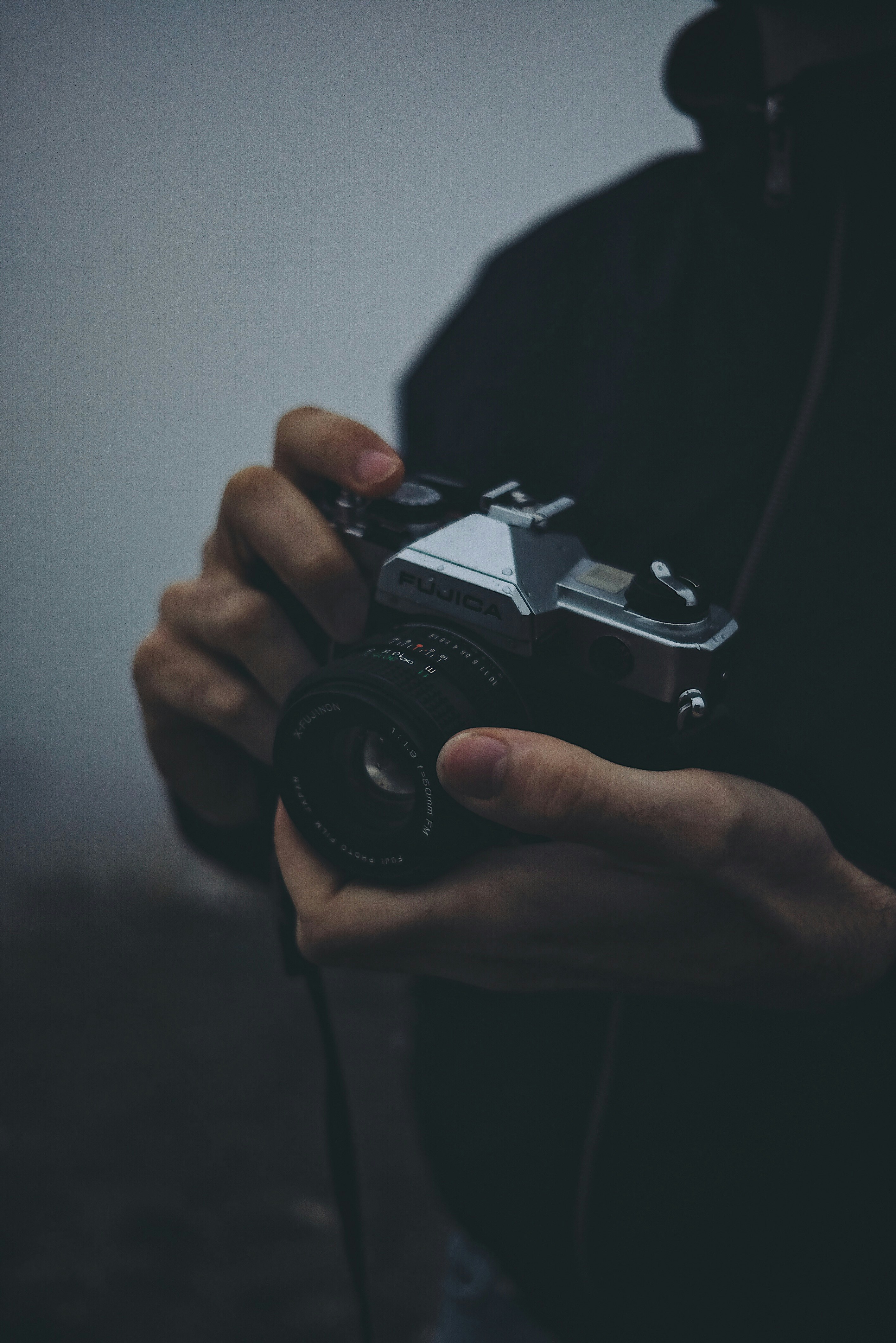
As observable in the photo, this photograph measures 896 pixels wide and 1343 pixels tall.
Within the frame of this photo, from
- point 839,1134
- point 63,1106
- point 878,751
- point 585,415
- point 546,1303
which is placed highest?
point 585,415

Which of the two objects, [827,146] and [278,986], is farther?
[278,986]

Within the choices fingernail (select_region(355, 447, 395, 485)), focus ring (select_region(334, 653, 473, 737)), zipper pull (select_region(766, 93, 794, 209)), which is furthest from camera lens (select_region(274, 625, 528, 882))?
zipper pull (select_region(766, 93, 794, 209))

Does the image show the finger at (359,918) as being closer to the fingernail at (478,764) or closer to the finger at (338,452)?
the fingernail at (478,764)

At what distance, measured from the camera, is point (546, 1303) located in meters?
0.62

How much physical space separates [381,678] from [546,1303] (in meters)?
0.53

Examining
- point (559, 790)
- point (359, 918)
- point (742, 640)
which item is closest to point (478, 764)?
point (559, 790)

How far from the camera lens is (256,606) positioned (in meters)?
0.57

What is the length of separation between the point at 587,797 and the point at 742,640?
0.74 ft

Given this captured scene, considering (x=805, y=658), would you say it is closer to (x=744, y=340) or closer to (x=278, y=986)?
(x=744, y=340)

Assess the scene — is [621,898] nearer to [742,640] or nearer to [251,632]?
[742,640]

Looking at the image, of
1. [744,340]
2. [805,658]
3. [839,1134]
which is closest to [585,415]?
[744,340]

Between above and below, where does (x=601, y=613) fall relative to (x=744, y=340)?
below

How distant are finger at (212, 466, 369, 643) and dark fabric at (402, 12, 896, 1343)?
166 millimetres

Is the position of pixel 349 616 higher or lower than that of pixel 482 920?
higher
